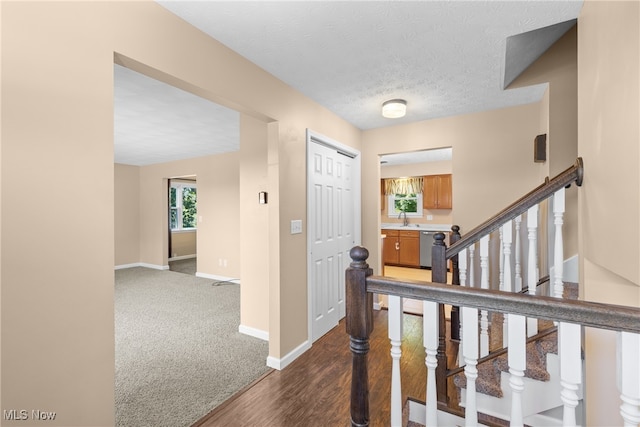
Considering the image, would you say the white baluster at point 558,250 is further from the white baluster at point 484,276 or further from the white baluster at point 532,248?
the white baluster at point 484,276

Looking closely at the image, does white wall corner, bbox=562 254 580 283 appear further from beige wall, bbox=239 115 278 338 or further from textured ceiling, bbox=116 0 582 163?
beige wall, bbox=239 115 278 338

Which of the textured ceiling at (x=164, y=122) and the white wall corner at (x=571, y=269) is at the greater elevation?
the textured ceiling at (x=164, y=122)

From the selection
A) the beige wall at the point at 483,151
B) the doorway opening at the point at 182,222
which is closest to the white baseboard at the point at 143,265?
the doorway opening at the point at 182,222

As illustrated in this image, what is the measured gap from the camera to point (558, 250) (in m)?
1.62

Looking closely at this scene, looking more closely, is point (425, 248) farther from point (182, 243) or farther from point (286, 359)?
point (182, 243)

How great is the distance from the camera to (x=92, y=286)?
128 cm

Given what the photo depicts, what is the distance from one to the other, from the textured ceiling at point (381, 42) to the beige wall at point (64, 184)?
0.37m

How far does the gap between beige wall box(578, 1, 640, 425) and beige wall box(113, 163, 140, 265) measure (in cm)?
741

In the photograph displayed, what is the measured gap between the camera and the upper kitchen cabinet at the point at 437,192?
21.0 feet

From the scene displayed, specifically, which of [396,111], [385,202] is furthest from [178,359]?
[385,202]

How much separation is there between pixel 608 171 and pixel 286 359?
8.05 ft

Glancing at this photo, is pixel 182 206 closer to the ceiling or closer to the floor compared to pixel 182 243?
closer to the ceiling

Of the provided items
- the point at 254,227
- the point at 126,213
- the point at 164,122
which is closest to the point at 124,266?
the point at 126,213

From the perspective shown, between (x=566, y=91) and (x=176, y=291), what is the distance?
539 centimetres
